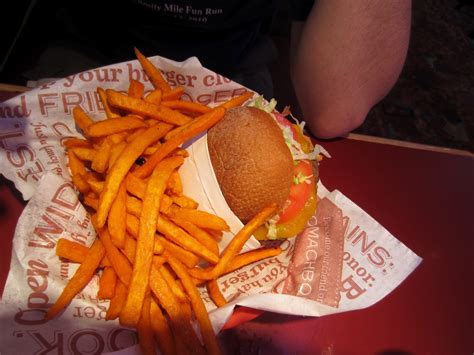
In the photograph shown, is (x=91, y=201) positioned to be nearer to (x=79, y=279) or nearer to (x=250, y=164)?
(x=79, y=279)

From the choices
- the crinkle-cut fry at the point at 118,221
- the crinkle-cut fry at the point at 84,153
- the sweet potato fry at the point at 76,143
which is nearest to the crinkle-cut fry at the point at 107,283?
the crinkle-cut fry at the point at 118,221

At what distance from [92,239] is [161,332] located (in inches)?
21.5

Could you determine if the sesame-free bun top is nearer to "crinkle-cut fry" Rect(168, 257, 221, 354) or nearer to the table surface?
"crinkle-cut fry" Rect(168, 257, 221, 354)

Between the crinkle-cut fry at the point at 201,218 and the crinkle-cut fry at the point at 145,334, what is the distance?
0.33 m

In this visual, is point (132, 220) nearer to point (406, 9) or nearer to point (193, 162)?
point (193, 162)

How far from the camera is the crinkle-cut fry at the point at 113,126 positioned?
154 centimetres

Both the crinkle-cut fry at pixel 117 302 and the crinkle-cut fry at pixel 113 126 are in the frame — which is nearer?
the crinkle-cut fry at pixel 117 302

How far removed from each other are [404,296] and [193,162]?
1251 mm

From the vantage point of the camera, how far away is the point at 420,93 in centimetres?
496

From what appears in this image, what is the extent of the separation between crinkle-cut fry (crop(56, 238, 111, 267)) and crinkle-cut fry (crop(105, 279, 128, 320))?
0.12 metres

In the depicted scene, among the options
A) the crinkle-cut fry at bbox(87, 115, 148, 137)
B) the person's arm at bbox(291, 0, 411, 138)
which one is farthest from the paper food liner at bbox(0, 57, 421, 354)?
the person's arm at bbox(291, 0, 411, 138)

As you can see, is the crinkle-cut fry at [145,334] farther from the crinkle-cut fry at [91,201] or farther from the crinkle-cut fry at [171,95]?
the crinkle-cut fry at [171,95]

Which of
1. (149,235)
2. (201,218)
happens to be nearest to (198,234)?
(201,218)

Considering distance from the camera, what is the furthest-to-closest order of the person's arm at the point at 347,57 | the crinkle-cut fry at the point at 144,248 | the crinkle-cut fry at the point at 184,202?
the person's arm at the point at 347,57 < the crinkle-cut fry at the point at 184,202 < the crinkle-cut fry at the point at 144,248
